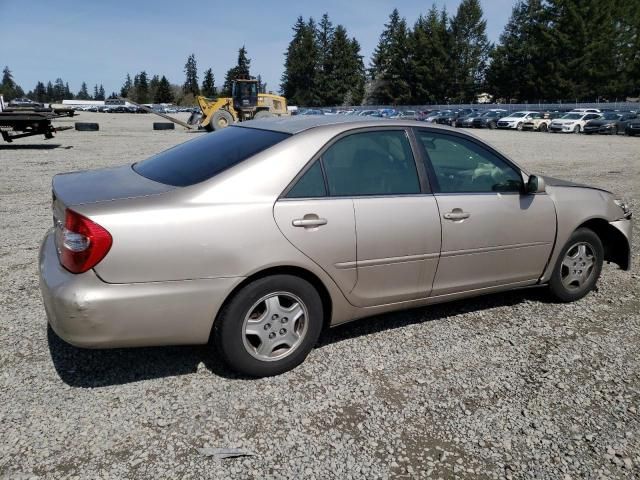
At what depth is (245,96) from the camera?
27.2 m

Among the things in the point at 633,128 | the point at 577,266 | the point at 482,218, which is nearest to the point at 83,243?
the point at 482,218

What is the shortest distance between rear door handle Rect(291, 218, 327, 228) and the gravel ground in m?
0.95

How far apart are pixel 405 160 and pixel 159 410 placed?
7.35 ft

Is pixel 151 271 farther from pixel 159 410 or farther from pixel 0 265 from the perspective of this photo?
pixel 0 265

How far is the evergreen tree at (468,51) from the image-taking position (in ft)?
284

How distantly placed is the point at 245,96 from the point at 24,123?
12524mm

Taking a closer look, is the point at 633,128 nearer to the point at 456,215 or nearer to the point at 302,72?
the point at 456,215

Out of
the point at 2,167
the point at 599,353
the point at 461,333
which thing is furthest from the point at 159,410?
the point at 2,167

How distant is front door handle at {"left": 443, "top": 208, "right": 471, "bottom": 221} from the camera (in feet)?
11.8

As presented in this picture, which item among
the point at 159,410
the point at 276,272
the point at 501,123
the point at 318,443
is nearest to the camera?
the point at 318,443

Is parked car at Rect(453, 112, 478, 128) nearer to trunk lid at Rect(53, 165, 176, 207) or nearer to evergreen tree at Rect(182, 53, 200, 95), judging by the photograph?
trunk lid at Rect(53, 165, 176, 207)

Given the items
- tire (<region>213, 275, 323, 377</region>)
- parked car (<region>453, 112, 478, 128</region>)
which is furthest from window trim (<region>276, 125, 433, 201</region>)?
parked car (<region>453, 112, 478, 128</region>)

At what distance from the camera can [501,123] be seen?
38906 mm

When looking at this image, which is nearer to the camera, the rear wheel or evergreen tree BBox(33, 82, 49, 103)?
the rear wheel
